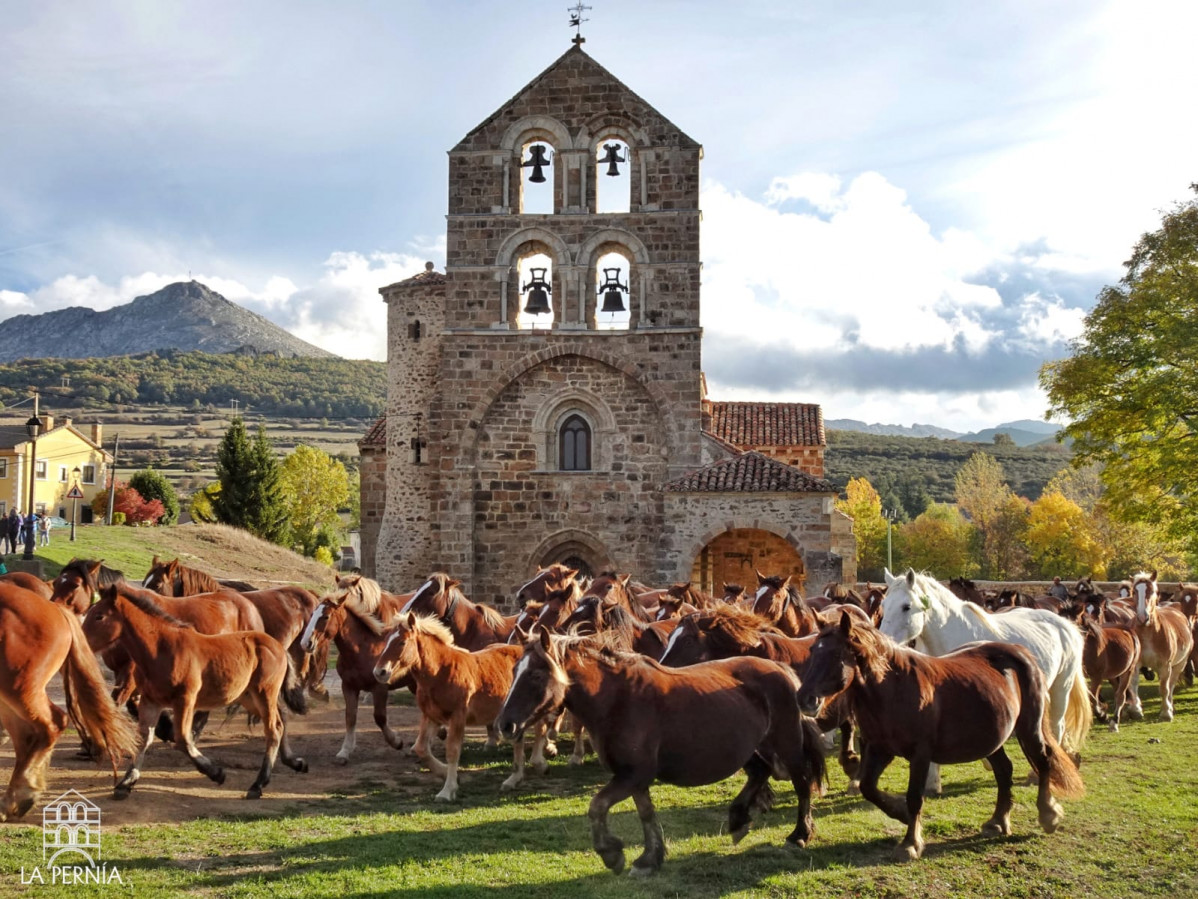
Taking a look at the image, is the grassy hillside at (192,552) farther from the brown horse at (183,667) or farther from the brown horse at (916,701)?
the brown horse at (916,701)

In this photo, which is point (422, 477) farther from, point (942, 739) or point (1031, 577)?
point (1031, 577)

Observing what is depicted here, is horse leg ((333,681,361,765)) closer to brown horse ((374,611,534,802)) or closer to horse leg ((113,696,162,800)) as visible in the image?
brown horse ((374,611,534,802))

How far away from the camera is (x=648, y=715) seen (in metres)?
6.70

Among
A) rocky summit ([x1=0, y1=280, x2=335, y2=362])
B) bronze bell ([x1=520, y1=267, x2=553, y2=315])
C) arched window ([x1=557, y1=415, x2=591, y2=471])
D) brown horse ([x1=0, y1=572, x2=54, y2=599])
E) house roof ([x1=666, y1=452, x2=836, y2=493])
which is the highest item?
rocky summit ([x1=0, y1=280, x2=335, y2=362])

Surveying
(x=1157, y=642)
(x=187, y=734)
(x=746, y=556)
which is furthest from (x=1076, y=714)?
(x=746, y=556)

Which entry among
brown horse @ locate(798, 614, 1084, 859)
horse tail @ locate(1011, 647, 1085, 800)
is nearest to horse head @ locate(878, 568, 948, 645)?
brown horse @ locate(798, 614, 1084, 859)

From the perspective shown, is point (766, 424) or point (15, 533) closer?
point (15, 533)

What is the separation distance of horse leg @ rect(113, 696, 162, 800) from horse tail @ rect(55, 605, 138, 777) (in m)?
0.34

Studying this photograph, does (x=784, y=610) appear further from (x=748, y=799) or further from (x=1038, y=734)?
(x=748, y=799)

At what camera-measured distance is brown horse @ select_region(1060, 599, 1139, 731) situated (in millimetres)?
12531

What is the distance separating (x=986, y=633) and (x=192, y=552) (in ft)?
96.5

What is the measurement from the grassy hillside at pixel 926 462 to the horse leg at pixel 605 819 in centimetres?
8334

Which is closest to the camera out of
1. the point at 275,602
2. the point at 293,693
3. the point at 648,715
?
the point at 648,715

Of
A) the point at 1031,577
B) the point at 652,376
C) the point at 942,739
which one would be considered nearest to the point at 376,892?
the point at 942,739
